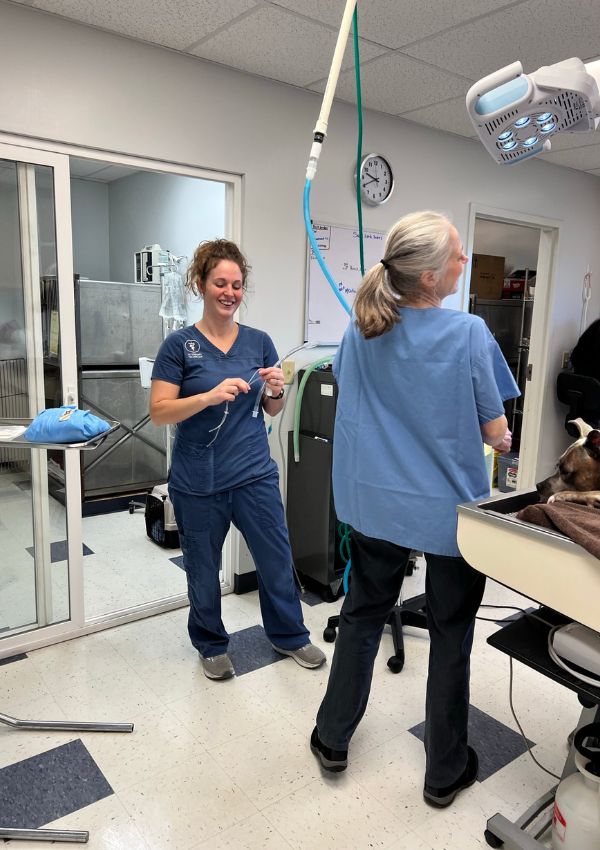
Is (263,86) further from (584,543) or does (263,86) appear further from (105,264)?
(105,264)

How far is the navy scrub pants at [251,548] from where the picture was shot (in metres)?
2.12

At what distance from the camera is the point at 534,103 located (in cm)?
119

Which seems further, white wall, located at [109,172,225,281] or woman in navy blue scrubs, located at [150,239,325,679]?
white wall, located at [109,172,225,281]

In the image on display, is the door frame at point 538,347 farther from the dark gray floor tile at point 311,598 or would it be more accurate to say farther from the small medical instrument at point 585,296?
the dark gray floor tile at point 311,598

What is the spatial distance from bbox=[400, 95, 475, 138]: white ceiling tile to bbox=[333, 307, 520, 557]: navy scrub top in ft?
6.06

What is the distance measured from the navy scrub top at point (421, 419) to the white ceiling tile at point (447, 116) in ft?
6.06

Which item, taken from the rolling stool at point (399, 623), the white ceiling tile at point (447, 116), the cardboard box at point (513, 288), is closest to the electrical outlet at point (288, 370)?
the rolling stool at point (399, 623)

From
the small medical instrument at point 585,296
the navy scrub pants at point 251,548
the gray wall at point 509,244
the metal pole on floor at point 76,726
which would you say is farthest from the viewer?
the gray wall at point 509,244

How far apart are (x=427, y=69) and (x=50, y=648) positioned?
2717mm

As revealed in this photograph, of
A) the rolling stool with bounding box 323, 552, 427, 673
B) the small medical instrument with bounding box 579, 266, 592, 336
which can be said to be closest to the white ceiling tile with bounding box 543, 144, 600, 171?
the small medical instrument with bounding box 579, 266, 592, 336

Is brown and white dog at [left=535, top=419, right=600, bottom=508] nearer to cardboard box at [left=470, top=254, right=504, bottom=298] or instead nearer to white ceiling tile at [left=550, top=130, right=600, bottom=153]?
white ceiling tile at [left=550, top=130, right=600, bottom=153]

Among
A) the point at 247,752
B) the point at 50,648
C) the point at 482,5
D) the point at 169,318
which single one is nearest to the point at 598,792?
the point at 247,752

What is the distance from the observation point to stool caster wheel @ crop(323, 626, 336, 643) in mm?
2445

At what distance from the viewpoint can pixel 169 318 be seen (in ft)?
14.1
